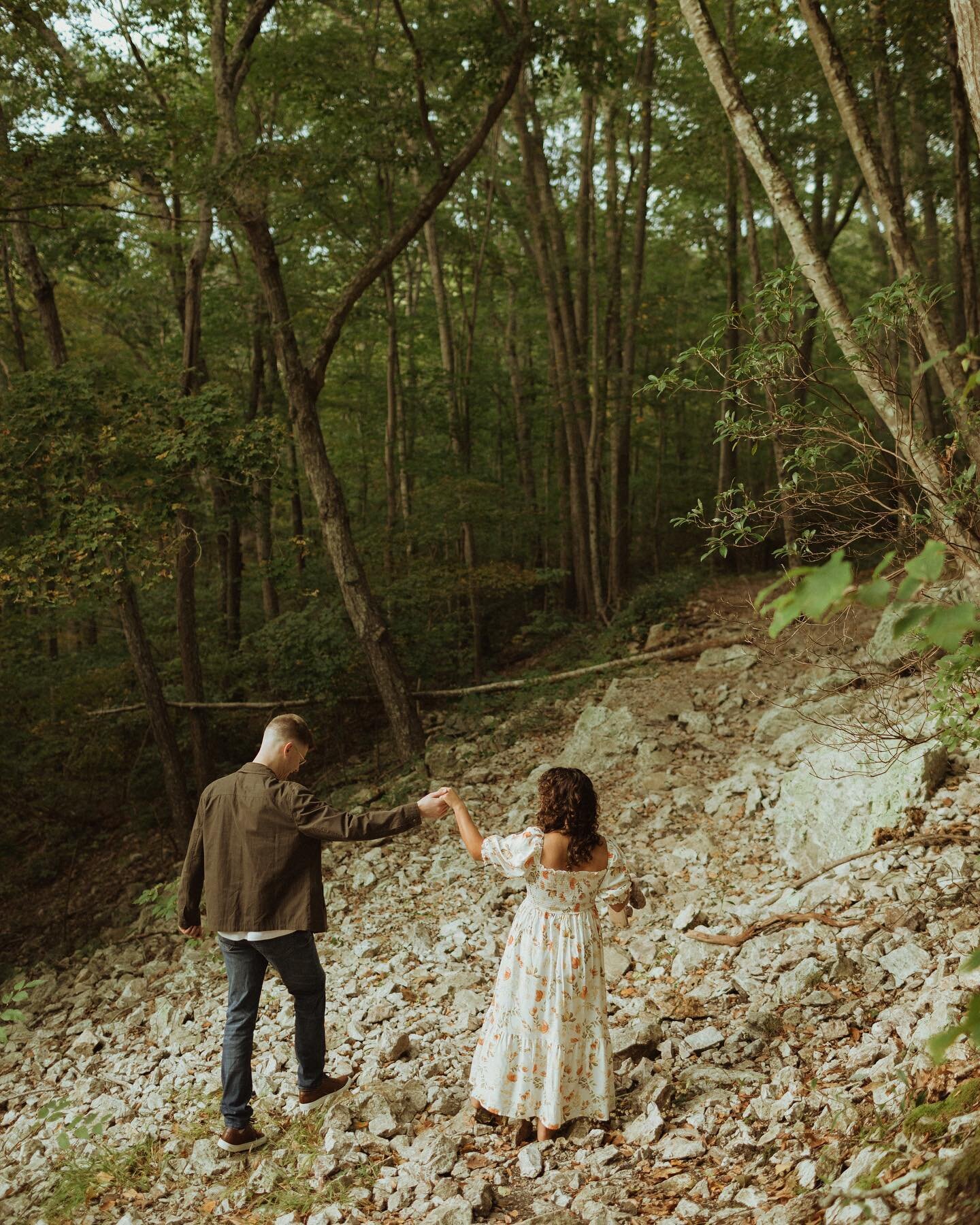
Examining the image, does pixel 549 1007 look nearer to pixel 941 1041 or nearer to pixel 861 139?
pixel 941 1041

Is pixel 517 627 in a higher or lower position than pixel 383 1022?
higher

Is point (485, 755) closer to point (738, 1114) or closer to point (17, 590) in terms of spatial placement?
point (17, 590)

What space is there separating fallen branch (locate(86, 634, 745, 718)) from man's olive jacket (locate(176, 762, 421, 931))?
6.93 metres

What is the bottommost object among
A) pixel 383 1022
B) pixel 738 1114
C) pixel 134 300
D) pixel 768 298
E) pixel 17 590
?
pixel 383 1022

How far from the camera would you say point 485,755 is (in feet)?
33.4

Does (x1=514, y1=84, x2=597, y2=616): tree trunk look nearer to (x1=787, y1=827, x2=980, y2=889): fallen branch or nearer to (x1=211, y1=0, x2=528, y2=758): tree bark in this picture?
(x1=211, y1=0, x2=528, y2=758): tree bark

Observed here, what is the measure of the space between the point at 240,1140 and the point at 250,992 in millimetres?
767

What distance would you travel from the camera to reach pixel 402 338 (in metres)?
19.3

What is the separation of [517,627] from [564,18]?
9838 millimetres

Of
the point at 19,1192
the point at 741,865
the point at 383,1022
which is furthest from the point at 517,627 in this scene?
the point at 19,1192

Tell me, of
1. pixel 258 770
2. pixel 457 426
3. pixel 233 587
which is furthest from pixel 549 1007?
pixel 457 426

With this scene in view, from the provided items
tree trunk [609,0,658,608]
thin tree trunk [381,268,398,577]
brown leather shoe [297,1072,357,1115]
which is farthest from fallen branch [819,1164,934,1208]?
thin tree trunk [381,268,398,577]

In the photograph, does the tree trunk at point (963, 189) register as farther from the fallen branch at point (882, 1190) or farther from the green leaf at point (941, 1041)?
the green leaf at point (941, 1041)

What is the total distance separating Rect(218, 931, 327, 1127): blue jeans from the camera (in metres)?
3.84
